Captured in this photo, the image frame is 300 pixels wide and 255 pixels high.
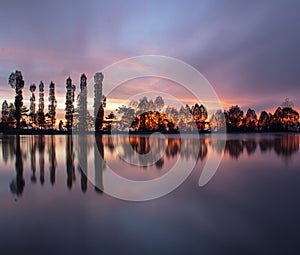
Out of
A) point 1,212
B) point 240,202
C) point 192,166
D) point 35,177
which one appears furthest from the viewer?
point 192,166

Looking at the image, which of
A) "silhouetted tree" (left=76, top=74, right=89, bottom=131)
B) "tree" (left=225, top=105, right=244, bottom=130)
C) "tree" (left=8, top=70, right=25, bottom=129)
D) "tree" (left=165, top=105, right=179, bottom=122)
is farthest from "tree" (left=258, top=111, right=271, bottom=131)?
"tree" (left=8, top=70, right=25, bottom=129)

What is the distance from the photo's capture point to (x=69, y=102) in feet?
179

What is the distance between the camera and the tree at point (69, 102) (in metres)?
54.0

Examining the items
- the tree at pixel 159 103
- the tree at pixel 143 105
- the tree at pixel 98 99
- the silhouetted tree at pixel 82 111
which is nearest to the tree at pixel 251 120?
the tree at pixel 159 103

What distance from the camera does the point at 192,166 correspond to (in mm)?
10477

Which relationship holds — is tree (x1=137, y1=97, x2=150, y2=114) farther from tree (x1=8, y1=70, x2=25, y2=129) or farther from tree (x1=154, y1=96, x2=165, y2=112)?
tree (x1=8, y1=70, x2=25, y2=129)

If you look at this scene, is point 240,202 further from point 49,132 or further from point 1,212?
point 49,132

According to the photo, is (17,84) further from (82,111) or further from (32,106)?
(82,111)

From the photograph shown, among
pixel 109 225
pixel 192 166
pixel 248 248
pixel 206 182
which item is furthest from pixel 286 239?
pixel 192 166

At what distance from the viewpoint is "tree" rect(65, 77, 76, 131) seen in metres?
54.0

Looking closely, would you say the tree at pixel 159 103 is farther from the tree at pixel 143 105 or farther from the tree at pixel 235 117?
the tree at pixel 235 117

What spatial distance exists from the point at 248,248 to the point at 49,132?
50.8 meters

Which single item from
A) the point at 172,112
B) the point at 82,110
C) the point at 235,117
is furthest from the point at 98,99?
the point at 235,117

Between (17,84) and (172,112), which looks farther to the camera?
(172,112)
